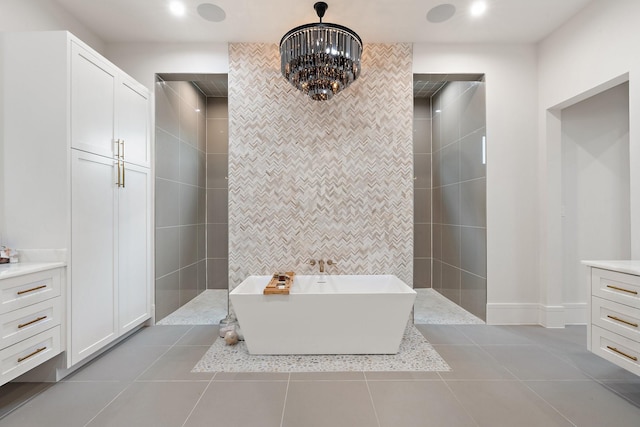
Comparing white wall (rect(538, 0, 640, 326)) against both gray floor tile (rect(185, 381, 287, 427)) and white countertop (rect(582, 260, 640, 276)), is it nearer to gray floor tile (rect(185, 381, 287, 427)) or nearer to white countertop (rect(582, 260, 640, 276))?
white countertop (rect(582, 260, 640, 276))

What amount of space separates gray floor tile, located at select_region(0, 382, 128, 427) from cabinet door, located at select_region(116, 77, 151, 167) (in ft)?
5.59

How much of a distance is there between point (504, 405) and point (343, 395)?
3.05 ft

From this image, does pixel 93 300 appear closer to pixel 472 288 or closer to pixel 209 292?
pixel 209 292

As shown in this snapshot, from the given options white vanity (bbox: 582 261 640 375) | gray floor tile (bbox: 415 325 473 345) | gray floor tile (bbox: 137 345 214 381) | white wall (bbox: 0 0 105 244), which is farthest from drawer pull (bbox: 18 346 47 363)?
white vanity (bbox: 582 261 640 375)

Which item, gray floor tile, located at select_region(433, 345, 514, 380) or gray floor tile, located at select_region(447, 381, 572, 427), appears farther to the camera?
gray floor tile, located at select_region(433, 345, 514, 380)

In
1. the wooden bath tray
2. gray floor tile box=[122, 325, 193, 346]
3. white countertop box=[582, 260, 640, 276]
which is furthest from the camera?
gray floor tile box=[122, 325, 193, 346]

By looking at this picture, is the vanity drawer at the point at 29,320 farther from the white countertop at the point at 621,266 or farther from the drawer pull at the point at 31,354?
the white countertop at the point at 621,266

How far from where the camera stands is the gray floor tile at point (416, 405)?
65.7 inches

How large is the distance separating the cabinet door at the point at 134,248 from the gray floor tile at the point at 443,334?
2.60 meters

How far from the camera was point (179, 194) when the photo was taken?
12.0ft

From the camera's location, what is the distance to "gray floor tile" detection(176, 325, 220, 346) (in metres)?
2.70

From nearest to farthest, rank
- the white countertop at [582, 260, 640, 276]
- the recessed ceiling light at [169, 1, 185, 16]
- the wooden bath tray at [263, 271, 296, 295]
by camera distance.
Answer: the white countertop at [582, 260, 640, 276], the wooden bath tray at [263, 271, 296, 295], the recessed ceiling light at [169, 1, 185, 16]

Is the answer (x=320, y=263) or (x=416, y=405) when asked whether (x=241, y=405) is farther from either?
(x=320, y=263)

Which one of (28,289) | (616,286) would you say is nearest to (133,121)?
(28,289)
